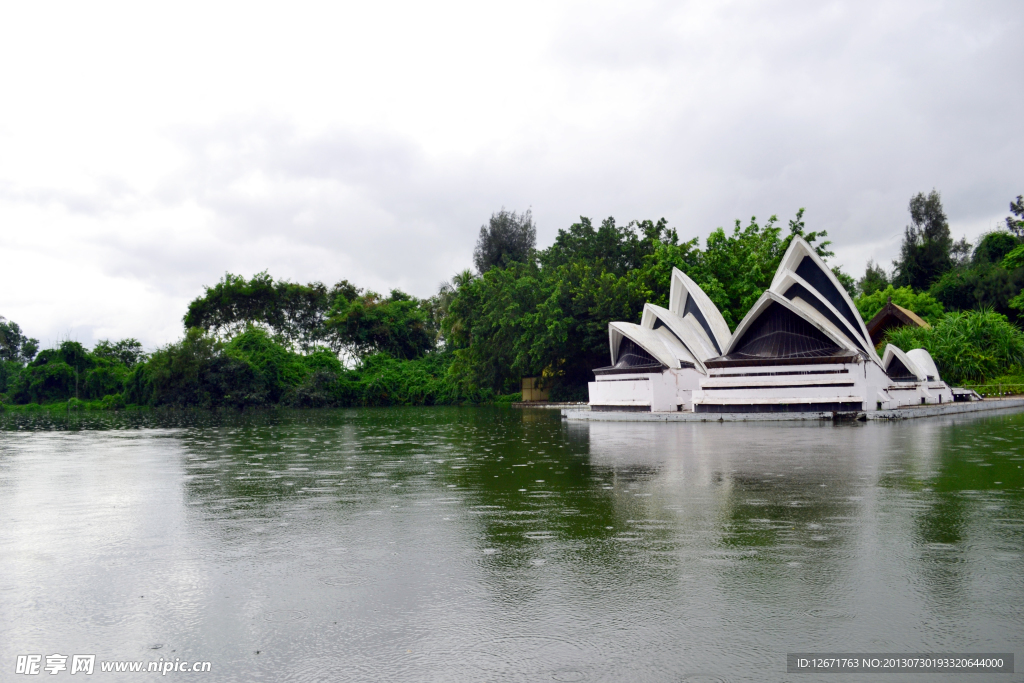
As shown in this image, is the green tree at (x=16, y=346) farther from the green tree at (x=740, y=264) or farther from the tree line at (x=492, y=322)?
the green tree at (x=740, y=264)

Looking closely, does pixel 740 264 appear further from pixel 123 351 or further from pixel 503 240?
pixel 123 351

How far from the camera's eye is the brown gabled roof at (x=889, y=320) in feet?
147

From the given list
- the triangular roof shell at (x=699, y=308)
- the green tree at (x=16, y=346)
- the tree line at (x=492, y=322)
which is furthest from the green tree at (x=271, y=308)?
the triangular roof shell at (x=699, y=308)

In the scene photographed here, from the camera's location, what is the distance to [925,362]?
115ft

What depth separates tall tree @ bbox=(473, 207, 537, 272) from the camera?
65938 mm

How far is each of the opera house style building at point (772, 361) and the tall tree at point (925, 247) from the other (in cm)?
3672

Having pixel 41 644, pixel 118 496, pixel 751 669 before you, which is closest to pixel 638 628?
pixel 751 669

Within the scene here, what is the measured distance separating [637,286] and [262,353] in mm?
27736

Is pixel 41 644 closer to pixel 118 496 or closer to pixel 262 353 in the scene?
pixel 118 496

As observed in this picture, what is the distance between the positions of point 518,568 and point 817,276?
28.7 meters

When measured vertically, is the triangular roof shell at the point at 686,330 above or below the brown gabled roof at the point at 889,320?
below

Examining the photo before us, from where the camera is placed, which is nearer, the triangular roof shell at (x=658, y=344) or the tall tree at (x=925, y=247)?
the triangular roof shell at (x=658, y=344)

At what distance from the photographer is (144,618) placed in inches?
185

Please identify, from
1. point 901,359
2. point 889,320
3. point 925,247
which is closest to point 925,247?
point 925,247
